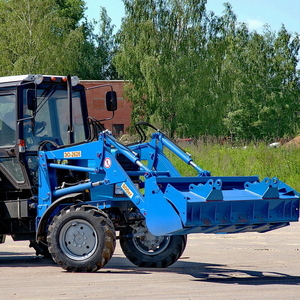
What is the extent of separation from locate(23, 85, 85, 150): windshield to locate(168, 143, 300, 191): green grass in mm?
16458

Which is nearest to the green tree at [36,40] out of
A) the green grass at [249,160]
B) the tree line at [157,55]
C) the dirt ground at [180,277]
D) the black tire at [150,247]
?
the tree line at [157,55]

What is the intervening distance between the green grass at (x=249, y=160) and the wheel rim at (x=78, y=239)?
17765 millimetres

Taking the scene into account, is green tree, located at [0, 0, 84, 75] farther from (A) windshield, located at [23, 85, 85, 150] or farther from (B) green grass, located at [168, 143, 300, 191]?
(A) windshield, located at [23, 85, 85, 150]

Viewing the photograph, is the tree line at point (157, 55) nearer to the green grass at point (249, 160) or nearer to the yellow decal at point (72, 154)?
the green grass at point (249, 160)

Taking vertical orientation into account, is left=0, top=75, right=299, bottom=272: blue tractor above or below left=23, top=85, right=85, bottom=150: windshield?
below

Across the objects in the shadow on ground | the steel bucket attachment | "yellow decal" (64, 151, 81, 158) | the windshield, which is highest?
the windshield

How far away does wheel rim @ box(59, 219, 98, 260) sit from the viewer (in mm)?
9508

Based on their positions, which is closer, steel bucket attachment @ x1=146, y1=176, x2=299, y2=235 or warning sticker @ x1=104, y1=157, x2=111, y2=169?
steel bucket attachment @ x1=146, y1=176, x2=299, y2=235

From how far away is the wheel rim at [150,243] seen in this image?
10.2m

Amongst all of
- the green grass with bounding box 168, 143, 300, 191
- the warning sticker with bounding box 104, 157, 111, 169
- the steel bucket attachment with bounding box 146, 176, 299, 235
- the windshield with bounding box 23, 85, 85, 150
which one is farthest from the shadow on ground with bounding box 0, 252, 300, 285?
the green grass with bounding box 168, 143, 300, 191

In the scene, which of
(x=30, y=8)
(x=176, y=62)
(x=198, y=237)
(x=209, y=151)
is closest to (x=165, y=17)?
(x=176, y=62)

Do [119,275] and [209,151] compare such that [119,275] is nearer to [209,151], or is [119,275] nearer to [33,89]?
[33,89]

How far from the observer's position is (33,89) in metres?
10.6

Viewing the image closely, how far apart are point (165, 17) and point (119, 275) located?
39473 mm
